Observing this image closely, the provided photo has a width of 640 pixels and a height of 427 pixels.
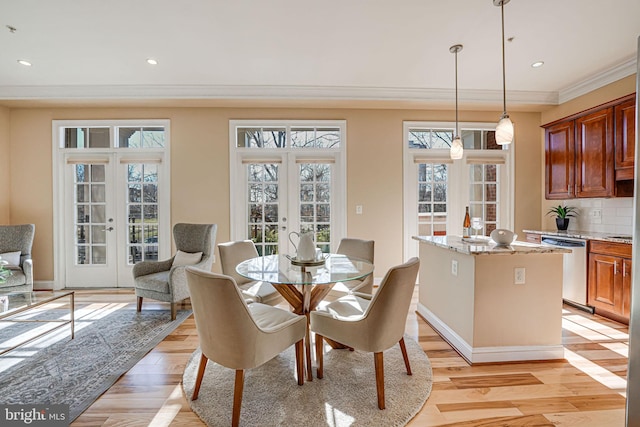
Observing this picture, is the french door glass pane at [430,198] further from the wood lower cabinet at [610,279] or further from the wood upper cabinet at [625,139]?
the wood upper cabinet at [625,139]

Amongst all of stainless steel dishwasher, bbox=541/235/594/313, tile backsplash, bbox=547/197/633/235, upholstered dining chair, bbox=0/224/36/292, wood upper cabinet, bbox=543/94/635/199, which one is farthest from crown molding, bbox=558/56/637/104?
upholstered dining chair, bbox=0/224/36/292

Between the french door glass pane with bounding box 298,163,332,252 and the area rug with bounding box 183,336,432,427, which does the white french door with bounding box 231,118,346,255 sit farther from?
the area rug with bounding box 183,336,432,427

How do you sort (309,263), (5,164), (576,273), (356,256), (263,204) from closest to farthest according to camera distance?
(309,263), (356,256), (576,273), (5,164), (263,204)

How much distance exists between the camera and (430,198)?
170 inches

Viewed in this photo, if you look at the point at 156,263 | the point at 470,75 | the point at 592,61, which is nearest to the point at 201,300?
the point at 156,263

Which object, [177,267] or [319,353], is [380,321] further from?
[177,267]

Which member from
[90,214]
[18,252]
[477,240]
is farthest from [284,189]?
[18,252]

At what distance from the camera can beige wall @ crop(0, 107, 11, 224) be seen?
13.0 feet

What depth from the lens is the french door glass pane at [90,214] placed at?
13.7 feet

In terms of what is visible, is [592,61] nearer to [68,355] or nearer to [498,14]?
[498,14]

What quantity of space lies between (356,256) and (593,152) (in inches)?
120

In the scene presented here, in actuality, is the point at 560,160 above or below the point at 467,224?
above

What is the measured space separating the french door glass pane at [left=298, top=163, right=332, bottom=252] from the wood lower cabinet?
3.02 m

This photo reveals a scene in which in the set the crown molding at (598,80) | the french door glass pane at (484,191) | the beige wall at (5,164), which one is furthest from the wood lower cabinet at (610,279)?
the beige wall at (5,164)
